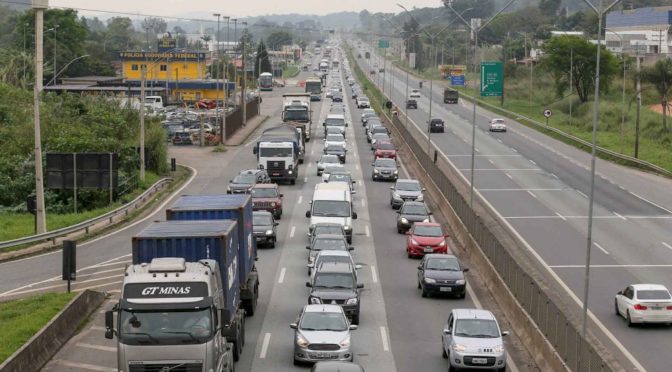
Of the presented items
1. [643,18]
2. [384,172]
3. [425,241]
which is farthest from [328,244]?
[643,18]

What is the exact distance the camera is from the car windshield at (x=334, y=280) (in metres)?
32.2

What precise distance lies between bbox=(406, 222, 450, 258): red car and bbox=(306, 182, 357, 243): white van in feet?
11.0

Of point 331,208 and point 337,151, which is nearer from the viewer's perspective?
point 331,208

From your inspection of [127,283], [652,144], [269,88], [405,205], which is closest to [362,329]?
[127,283]

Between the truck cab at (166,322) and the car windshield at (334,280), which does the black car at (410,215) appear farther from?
the truck cab at (166,322)

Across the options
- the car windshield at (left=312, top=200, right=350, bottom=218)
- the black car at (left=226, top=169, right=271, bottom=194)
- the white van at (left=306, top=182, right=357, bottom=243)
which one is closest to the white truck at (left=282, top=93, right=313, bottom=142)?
the black car at (left=226, top=169, right=271, bottom=194)

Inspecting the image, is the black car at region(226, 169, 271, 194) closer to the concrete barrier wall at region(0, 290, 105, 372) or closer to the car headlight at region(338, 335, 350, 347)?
the concrete barrier wall at region(0, 290, 105, 372)

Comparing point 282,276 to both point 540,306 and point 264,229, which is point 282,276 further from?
point 540,306

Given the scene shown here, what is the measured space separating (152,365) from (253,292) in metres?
11.2

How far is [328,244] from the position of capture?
3959 centimetres

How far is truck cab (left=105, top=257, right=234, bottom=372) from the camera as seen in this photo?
20641 millimetres

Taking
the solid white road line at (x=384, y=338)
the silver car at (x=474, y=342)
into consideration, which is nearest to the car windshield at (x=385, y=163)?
the solid white road line at (x=384, y=338)

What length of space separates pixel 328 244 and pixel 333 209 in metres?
6.92

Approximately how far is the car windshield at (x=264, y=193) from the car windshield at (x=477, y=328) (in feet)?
84.1
